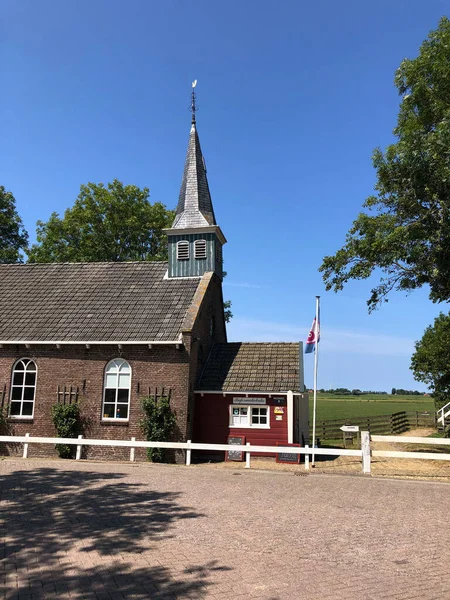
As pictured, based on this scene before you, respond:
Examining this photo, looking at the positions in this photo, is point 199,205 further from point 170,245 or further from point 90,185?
point 90,185

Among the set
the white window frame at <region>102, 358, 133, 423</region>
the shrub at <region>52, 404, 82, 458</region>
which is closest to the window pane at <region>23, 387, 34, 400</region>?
the shrub at <region>52, 404, 82, 458</region>

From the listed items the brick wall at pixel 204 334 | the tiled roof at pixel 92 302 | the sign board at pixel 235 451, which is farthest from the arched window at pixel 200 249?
the sign board at pixel 235 451

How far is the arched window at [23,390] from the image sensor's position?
1780cm

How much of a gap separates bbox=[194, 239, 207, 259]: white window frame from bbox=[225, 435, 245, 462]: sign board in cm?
876

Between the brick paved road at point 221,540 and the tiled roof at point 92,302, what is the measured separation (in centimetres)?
713

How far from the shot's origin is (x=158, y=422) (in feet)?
53.8

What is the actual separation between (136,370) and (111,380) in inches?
43.5

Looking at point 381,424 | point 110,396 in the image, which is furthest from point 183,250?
point 381,424

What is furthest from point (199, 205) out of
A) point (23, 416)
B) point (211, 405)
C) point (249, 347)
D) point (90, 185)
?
point (90, 185)

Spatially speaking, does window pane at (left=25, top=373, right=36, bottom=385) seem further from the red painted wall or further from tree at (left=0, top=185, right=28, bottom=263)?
tree at (left=0, top=185, right=28, bottom=263)

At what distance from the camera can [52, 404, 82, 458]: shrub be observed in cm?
1688

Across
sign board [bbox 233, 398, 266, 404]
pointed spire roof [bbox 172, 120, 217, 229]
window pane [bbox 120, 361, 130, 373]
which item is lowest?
sign board [bbox 233, 398, 266, 404]

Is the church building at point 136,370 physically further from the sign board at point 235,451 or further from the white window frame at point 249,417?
the sign board at point 235,451

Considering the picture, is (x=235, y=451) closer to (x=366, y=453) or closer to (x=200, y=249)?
(x=366, y=453)
